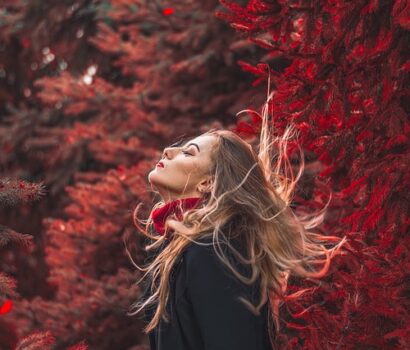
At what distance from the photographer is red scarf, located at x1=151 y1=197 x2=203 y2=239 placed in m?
3.11

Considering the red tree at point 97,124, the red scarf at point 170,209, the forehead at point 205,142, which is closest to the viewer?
the red scarf at point 170,209

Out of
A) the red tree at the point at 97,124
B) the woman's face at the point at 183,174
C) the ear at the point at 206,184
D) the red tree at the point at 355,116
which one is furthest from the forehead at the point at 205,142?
the red tree at the point at 97,124

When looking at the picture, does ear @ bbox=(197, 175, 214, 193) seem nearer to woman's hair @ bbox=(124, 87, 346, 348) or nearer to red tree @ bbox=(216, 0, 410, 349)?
woman's hair @ bbox=(124, 87, 346, 348)

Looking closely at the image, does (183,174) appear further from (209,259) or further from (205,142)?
(209,259)

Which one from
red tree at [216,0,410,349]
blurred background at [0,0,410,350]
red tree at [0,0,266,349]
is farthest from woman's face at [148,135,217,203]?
red tree at [0,0,266,349]

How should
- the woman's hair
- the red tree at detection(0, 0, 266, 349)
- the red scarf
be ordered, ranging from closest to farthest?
the woman's hair < the red scarf < the red tree at detection(0, 0, 266, 349)

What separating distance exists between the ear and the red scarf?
0.12 feet

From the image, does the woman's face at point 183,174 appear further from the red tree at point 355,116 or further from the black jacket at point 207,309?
the red tree at point 355,116

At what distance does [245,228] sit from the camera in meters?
3.04

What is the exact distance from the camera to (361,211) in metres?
3.83

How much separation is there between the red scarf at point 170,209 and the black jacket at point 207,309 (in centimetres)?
23

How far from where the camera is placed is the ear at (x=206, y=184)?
3146mm

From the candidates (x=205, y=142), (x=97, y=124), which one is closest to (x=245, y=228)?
(x=205, y=142)

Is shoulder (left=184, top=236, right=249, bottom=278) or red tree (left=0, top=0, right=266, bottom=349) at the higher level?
shoulder (left=184, top=236, right=249, bottom=278)
